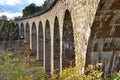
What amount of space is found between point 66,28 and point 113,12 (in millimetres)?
5626

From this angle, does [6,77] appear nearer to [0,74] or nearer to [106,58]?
[0,74]

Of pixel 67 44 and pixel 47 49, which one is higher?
pixel 67 44

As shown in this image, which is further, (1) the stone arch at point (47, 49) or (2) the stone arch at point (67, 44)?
(1) the stone arch at point (47, 49)

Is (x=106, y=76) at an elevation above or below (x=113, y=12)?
below

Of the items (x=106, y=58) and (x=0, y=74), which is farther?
(x=106, y=58)

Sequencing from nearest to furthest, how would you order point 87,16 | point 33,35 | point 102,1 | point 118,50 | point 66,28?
point 102,1, point 87,16, point 118,50, point 66,28, point 33,35

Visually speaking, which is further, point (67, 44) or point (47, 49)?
point (47, 49)

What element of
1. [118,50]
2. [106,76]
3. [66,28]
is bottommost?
[106,76]

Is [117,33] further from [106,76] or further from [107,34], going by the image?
[106,76]

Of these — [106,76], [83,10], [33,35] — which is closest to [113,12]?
[83,10]

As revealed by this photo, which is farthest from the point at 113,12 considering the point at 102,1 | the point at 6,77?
the point at 6,77

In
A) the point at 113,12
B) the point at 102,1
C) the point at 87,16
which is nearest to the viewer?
the point at 102,1

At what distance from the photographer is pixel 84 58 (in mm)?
7758

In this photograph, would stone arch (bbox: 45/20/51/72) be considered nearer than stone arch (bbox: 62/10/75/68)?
No
